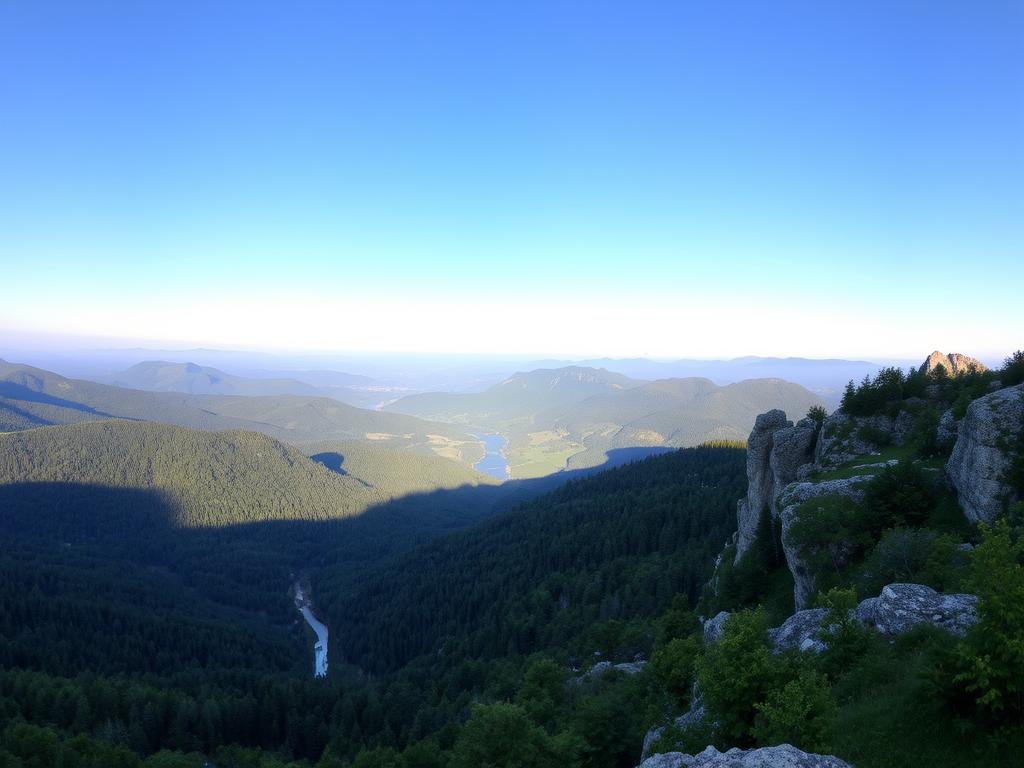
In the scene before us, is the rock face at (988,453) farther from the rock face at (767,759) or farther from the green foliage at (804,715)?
the rock face at (767,759)

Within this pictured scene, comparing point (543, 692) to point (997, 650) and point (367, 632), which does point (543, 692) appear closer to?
point (997, 650)

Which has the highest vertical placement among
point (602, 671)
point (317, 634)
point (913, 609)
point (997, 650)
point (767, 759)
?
point (997, 650)

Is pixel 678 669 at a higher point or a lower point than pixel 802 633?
lower

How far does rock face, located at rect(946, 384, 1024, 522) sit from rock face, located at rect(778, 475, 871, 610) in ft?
18.8

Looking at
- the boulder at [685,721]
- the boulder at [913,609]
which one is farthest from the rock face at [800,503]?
the boulder at [685,721]

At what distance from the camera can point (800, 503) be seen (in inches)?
1501

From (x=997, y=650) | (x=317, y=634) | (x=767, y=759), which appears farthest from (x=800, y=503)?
(x=317, y=634)

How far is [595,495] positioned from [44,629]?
13598 centimetres

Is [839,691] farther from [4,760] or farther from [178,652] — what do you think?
[178,652]

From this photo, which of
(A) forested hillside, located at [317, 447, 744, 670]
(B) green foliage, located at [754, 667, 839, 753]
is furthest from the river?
(B) green foliage, located at [754, 667, 839, 753]

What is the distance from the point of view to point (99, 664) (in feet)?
352

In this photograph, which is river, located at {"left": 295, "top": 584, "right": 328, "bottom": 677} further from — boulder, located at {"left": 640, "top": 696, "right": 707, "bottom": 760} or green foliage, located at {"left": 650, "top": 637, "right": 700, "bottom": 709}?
boulder, located at {"left": 640, "top": 696, "right": 707, "bottom": 760}

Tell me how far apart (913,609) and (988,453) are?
668 inches

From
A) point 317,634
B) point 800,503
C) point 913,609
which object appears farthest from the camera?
point 317,634
